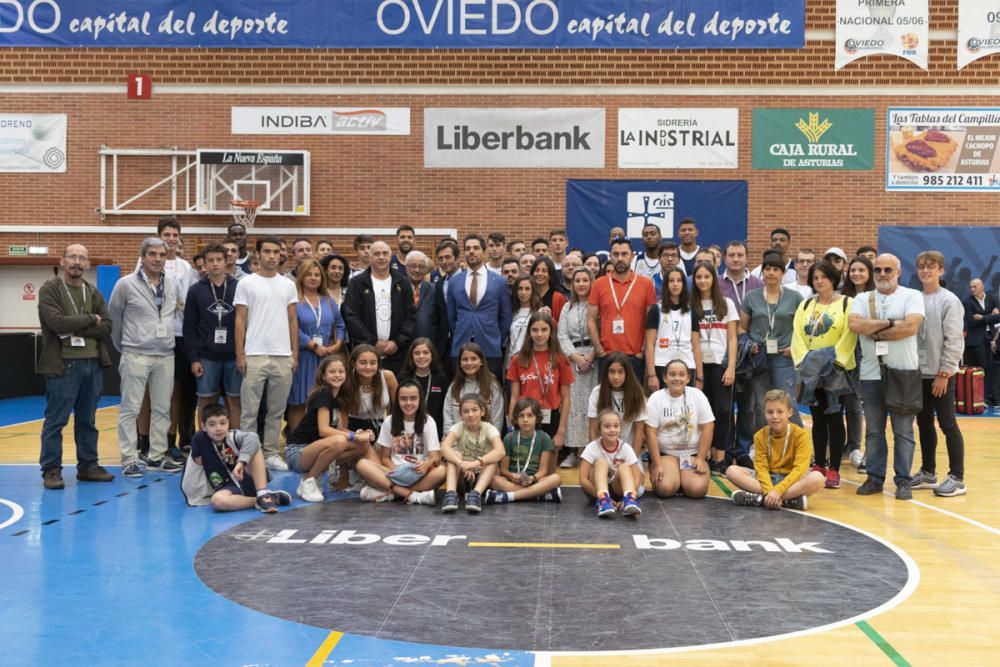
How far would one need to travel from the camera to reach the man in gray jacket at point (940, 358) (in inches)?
298

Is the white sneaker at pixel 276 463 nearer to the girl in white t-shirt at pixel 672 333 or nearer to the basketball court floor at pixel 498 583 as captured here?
the basketball court floor at pixel 498 583

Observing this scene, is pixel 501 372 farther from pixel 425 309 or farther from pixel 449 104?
pixel 449 104

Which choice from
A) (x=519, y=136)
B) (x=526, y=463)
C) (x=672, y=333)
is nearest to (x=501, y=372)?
(x=526, y=463)

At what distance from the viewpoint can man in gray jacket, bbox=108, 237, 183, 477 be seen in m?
8.52

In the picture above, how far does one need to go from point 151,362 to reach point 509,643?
5549 millimetres

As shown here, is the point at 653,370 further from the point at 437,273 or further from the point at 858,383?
the point at 437,273

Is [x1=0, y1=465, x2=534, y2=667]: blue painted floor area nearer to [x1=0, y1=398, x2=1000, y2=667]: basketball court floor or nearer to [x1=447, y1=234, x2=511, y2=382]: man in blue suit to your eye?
[x1=0, y1=398, x2=1000, y2=667]: basketball court floor

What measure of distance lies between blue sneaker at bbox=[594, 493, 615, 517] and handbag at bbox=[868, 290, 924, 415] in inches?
99.4

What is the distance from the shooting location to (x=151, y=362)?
28.2 ft

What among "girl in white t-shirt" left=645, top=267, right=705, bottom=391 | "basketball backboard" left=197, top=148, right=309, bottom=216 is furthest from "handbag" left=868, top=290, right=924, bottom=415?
"basketball backboard" left=197, top=148, right=309, bottom=216

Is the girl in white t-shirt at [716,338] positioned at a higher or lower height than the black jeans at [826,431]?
higher

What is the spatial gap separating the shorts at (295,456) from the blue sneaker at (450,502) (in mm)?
1460

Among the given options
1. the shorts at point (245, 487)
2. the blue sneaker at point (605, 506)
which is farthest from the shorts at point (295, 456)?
the blue sneaker at point (605, 506)

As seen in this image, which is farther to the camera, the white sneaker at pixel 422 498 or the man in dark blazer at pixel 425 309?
the man in dark blazer at pixel 425 309
